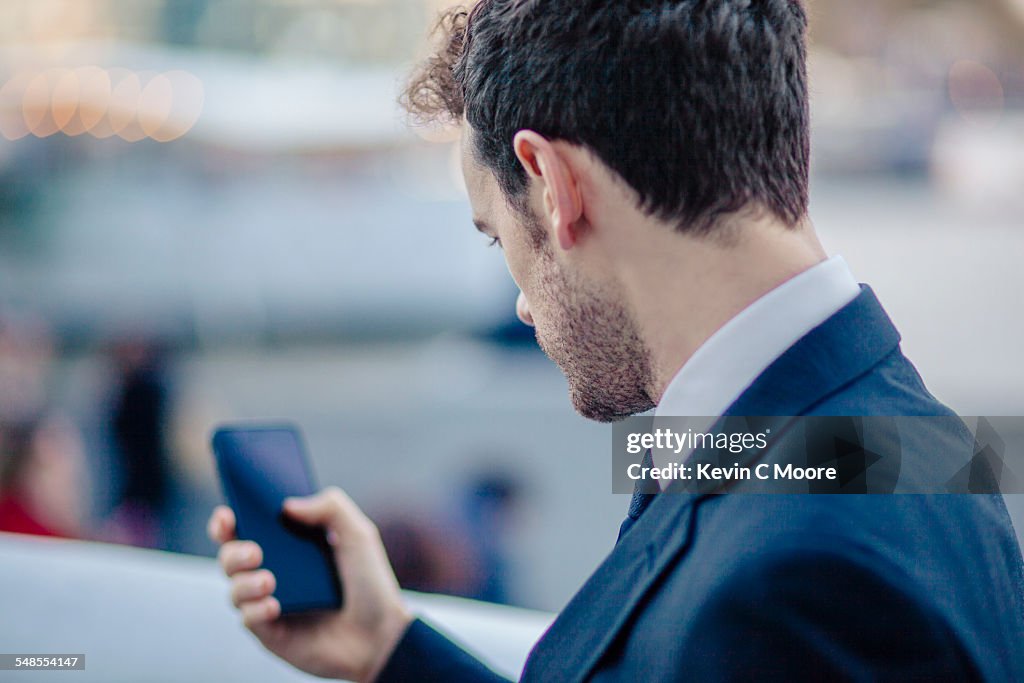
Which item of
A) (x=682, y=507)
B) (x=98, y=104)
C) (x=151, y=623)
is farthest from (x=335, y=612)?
(x=98, y=104)

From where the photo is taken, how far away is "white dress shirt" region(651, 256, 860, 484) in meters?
0.98

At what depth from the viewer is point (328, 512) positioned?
1.47 meters

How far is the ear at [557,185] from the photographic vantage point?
1.05 meters

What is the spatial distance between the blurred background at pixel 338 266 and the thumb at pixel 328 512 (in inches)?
123

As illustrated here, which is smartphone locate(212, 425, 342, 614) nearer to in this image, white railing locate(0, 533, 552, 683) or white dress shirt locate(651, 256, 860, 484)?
white railing locate(0, 533, 552, 683)

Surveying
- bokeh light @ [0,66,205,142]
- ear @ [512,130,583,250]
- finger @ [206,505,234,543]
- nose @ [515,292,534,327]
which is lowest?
finger @ [206,505,234,543]

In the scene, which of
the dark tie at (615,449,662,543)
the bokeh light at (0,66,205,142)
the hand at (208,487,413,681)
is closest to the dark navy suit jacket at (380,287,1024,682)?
the dark tie at (615,449,662,543)

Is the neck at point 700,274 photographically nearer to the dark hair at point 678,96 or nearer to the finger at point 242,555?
the dark hair at point 678,96

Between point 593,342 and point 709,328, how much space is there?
17 centimetres

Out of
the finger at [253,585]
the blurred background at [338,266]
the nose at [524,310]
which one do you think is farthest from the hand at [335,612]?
the blurred background at [338,266]

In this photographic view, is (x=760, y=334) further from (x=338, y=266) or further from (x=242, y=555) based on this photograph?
(x=338, y=266)

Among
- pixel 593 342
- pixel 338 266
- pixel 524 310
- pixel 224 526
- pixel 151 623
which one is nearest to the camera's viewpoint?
pixel 593 342

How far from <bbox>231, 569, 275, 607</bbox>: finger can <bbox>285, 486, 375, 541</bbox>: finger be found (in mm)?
101

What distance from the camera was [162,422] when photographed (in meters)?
6.44
